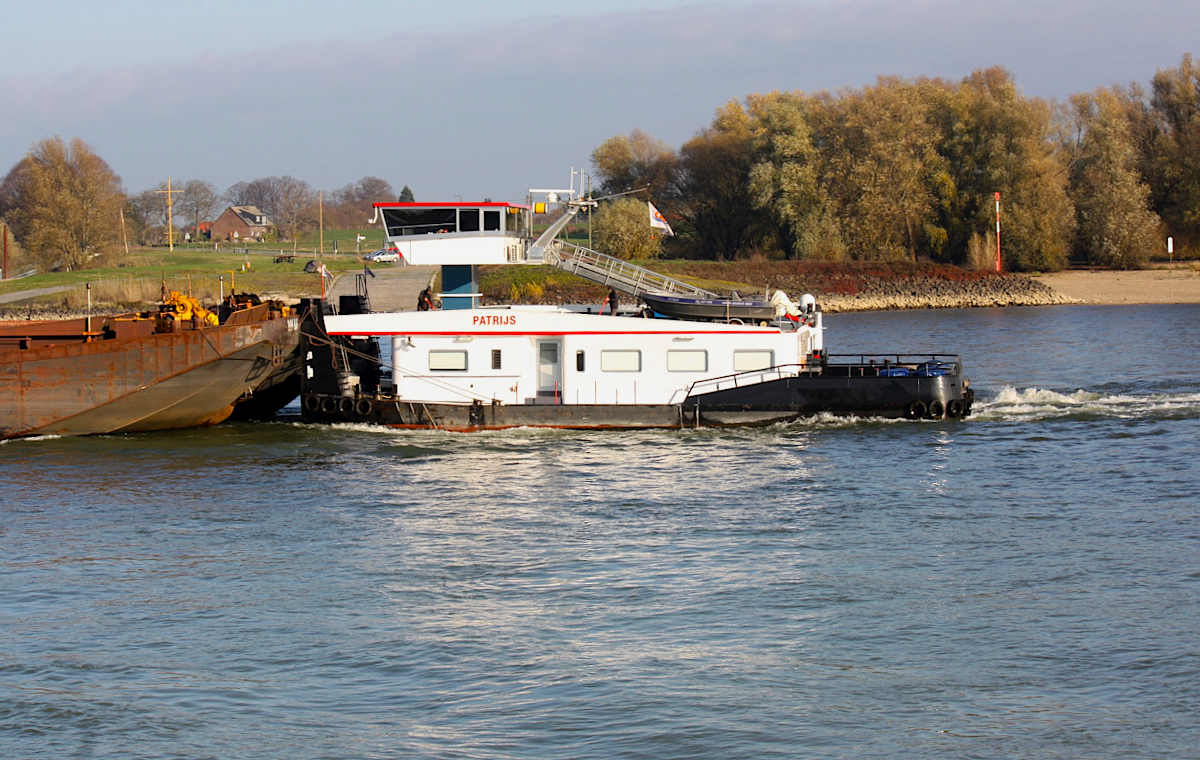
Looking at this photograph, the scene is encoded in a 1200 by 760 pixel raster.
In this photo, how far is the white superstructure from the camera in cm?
2766

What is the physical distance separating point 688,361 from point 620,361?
1618 millimetres

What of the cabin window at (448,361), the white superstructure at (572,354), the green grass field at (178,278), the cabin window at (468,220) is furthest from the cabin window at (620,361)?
the green grass field at (178,278)

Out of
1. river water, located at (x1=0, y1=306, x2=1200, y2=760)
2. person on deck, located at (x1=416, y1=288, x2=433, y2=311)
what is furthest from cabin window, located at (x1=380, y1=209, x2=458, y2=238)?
river water, located at (x1=0, y1=306, x2=1200, y2=760)

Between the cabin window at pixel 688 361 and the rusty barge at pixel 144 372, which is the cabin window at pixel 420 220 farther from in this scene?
the cabin window at pixel 688 361

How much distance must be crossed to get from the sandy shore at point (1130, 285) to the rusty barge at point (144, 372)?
6411cm

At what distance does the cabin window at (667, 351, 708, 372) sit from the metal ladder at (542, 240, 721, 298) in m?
2.54

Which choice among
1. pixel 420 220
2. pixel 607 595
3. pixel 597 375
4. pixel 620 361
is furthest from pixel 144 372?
pixel 607 595

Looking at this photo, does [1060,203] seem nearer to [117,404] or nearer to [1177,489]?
[1177,489]

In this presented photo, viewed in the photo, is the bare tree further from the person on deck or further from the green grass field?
the person on deck

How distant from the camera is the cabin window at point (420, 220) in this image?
30.0 m

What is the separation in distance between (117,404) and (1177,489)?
2293 cm

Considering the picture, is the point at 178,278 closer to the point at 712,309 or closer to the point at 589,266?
the point at 589,266

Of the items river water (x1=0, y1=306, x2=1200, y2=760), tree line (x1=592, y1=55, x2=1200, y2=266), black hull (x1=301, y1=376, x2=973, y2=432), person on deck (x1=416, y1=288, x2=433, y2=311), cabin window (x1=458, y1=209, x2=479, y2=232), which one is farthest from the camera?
tree line (x1=592, y1=55, x2=1200, y2=266)

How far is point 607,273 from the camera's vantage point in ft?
99.7
